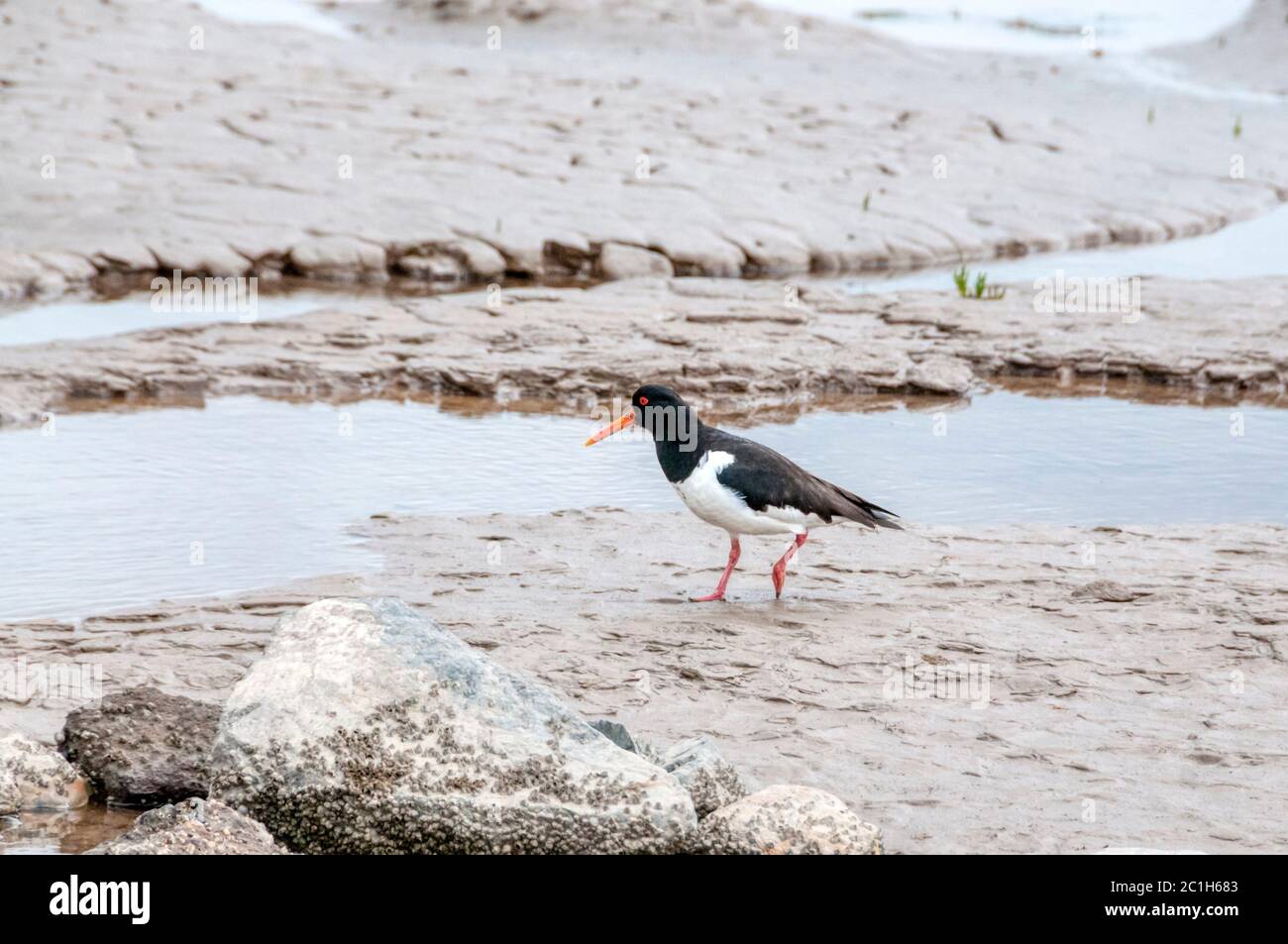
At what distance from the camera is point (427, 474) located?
8.57 metres

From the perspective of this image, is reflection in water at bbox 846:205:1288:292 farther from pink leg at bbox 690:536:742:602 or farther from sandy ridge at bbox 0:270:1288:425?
pink leg at bbox 690:536:742:602

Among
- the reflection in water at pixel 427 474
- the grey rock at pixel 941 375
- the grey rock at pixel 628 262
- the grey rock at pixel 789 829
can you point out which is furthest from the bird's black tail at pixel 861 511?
the grey rock at pixel 628 262

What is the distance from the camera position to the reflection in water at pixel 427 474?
7.16 metres

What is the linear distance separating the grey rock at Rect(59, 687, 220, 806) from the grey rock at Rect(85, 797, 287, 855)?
1.37 ft

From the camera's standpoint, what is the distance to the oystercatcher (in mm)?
6633

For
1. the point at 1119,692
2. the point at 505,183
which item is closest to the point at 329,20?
the point at 505,183

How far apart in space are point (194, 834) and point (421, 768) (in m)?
0.63

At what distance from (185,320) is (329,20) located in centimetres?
1607

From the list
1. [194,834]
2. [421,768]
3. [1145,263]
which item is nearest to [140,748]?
[194,834]

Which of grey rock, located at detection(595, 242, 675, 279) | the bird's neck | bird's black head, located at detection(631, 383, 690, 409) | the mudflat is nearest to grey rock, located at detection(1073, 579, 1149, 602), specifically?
the mudflat

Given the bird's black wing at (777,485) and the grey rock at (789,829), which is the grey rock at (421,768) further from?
the bird's black wing at (777,485)

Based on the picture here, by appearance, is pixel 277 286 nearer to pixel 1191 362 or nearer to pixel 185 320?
pixel 185 320

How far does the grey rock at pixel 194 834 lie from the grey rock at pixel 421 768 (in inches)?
5.7

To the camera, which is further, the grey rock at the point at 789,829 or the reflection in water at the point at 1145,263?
the reflection in water at the point at 1145,263
